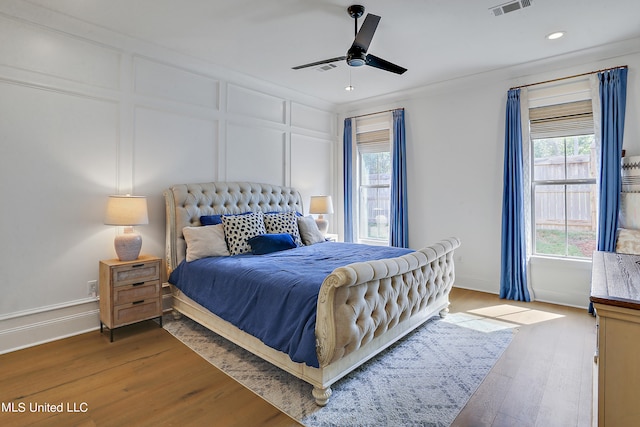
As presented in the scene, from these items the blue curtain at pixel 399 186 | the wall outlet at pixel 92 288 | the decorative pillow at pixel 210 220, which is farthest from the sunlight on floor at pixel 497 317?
Result: the wall outlet at pixel 92 288

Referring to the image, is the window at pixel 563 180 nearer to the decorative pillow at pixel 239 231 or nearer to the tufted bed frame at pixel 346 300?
the tufted bed frame at pixel 346 300

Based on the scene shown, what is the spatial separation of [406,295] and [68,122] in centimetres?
343

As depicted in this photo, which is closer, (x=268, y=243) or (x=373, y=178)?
(x=268, y=243)

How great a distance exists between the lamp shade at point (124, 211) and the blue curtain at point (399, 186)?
358 cm

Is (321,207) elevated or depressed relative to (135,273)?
elevated

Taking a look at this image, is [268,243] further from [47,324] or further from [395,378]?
[47,324]

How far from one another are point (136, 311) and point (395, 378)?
2398 millimetres

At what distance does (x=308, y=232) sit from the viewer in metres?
4.36

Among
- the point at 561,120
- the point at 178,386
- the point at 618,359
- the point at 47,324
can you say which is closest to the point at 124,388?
the point at 178,386

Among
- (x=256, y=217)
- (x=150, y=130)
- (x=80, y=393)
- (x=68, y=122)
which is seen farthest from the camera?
(x=256, y=217)

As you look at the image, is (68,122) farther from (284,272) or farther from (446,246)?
(446,246)

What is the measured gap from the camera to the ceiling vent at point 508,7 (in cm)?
274

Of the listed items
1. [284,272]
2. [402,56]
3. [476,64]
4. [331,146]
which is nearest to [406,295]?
[284,272]

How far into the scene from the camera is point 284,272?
8.53ft
